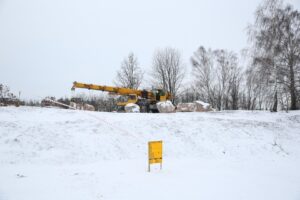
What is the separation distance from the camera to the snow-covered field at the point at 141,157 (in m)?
6.26

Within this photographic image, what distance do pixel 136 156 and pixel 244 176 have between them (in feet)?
15.2

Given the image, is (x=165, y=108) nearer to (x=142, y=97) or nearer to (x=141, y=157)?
(x=142, y=97)

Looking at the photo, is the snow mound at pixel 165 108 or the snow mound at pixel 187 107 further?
the snow mound at pixel 187 107

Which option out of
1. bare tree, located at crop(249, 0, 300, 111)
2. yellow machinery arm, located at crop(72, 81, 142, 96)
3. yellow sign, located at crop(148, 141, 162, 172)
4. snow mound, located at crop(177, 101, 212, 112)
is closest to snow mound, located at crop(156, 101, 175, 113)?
snow mound, located at crop(177, 101, 212, 112)

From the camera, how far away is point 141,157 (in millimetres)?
10461

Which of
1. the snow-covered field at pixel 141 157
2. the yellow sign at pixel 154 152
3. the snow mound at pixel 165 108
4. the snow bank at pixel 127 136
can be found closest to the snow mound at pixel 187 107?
the snow mound at pixel 165 108

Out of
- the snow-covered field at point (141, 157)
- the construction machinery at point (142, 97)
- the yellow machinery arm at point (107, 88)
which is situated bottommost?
the snow-covered field at point (141, 157)

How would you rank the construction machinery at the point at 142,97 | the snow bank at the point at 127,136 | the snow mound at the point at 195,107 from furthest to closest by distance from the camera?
the construction machinery at the point at 142,97 → the snow mound at the point at 195,107 → the snow bank at the point at 127,136

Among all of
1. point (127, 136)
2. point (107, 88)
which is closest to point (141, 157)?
point (127, 136)

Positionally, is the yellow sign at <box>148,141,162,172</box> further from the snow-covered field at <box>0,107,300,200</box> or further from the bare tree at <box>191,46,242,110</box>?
the bare tree at <box>191,46,242,110</box>

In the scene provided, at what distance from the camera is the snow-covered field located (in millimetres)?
6262

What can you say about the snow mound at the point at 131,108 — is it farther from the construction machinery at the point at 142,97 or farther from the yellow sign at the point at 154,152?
the yellow sign at the point at 154,152

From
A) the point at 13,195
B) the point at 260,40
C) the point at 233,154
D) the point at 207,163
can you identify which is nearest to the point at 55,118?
the point at 13,195

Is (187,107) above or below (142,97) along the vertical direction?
below
